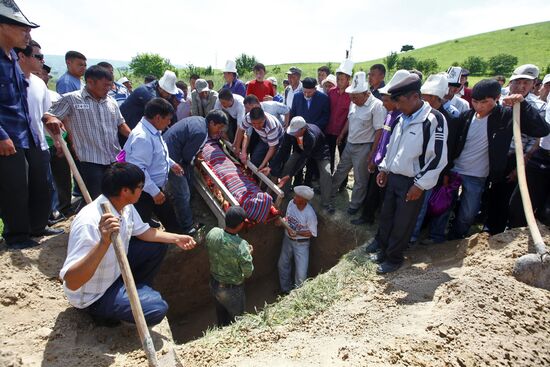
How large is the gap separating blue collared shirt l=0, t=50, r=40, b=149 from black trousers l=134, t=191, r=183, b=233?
4.12 ft

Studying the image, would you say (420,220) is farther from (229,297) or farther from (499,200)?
(229,297)

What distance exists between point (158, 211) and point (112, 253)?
1.61m

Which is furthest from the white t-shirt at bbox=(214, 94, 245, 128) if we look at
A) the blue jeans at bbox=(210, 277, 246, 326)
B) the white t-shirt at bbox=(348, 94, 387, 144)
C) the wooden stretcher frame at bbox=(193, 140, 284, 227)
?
the blue jeans at bbox=(210, 277, 246, 326)

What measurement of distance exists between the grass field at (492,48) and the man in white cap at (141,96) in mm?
34094

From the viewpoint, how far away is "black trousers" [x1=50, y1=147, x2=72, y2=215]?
4.92m

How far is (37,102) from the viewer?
3750 millimetres

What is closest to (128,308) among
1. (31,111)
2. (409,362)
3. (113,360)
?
(113,360)

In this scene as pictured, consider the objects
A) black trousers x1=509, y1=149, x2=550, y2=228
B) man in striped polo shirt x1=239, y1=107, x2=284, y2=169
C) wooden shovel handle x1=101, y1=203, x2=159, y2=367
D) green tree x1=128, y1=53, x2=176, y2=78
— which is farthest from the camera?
green tree x1=128, y1=53, x2=176, y2=78

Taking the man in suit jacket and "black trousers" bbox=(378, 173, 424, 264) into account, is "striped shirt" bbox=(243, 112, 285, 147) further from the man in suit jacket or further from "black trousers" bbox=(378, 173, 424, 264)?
"black trousers" bbox=(378, 173, 424, 264)

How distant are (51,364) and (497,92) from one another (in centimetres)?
454

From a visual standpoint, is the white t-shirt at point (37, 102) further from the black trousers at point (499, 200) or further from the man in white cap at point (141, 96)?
A: the black trousers at point (499, 200)

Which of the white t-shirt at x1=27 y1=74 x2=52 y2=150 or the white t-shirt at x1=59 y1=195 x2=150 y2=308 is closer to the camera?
the white t-shirt at x1=59 y1=195 x2=150 y2=308

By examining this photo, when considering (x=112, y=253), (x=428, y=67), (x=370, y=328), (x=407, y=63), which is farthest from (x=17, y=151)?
(x=407, y=63)

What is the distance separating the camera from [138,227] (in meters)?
3.01
